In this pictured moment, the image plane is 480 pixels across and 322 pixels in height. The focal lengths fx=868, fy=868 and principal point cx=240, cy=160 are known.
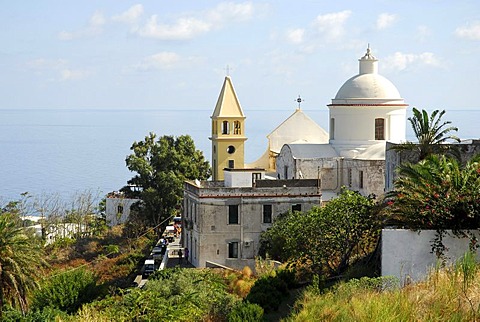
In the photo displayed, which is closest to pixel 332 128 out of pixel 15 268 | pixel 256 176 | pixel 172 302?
pixel 256 176

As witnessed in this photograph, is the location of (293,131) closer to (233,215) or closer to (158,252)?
(158,252)

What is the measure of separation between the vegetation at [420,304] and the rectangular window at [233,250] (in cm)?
2034

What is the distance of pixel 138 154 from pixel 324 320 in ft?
137

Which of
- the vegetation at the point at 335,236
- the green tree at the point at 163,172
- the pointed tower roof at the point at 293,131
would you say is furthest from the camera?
the pointed tower roof at the point at 293,131

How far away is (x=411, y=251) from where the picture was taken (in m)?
20.0

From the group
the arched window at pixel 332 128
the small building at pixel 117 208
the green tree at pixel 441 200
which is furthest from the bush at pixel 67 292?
the small building at pixel 117 208

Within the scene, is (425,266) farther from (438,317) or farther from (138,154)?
(138,154)

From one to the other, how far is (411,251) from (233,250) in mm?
16307

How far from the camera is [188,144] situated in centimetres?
5525

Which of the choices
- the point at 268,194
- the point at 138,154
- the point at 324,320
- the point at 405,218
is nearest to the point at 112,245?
the point at 138,154

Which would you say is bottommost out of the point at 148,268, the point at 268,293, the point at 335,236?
the point at 148,268

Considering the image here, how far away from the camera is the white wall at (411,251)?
65.1ft

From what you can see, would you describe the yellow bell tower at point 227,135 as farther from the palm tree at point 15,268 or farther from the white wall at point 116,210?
the palm tree at point 15,268

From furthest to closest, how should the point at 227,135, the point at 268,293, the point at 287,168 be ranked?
1. the point at 227,135
2. the point at 287,168
3. the point at 268,293
